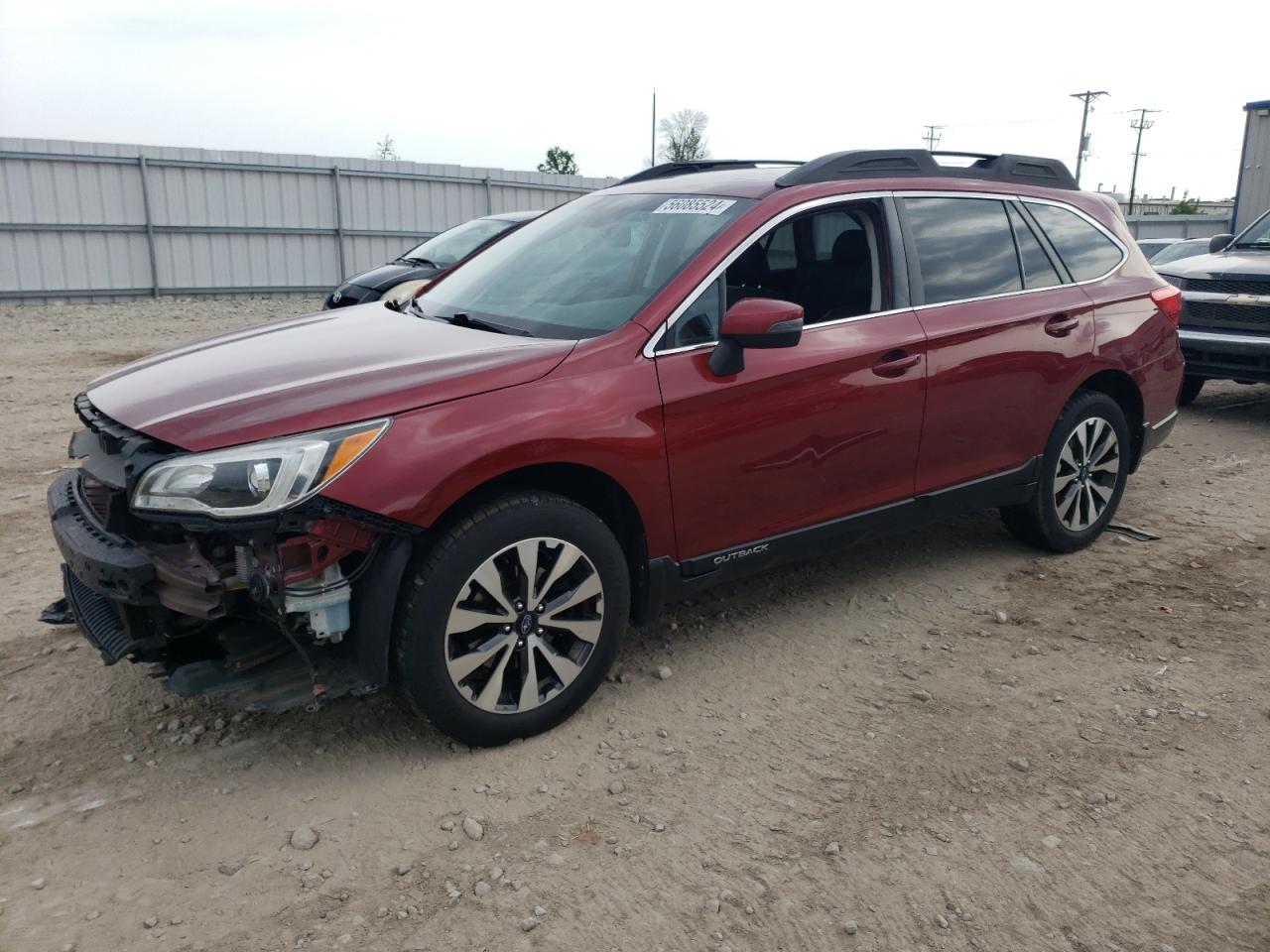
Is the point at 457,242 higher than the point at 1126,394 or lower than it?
higher

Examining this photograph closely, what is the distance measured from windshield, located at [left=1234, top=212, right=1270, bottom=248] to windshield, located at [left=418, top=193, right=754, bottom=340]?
7169 millimetres

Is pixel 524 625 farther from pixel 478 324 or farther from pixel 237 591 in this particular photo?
pixel 478 324

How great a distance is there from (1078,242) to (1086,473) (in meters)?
1.11

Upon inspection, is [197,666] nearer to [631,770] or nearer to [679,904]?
[631,770]

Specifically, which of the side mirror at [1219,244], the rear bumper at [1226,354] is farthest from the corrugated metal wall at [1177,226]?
the rear bumper at [1226,354]

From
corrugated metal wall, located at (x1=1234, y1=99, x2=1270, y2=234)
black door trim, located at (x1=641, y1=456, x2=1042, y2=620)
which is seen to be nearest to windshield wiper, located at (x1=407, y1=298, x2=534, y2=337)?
black door trim, located at (x1=641, y1=456, x2=1042, y2=620)


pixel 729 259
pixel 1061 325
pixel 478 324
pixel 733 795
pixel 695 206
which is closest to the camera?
pixel 733 795

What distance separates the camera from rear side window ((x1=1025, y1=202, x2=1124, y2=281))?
4906mm

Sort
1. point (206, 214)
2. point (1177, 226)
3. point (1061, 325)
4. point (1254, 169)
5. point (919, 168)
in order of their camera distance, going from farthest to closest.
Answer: point (1177, 226) → point (206, 214) → point (1254, 169) → point (1061, 325) → point (919, 168)

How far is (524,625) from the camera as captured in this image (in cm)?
324

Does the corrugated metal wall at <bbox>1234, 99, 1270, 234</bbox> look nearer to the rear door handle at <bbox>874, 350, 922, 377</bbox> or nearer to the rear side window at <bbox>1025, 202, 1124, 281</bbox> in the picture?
the rear side window at <bbox>1025, 202, 1124, 281</bbox>

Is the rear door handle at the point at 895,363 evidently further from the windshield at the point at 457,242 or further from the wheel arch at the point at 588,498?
the windshield at the point at 457,242

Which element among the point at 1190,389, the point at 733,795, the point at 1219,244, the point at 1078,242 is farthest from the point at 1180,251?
the point at 733,795

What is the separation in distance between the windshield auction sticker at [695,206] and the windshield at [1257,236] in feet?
23.5
